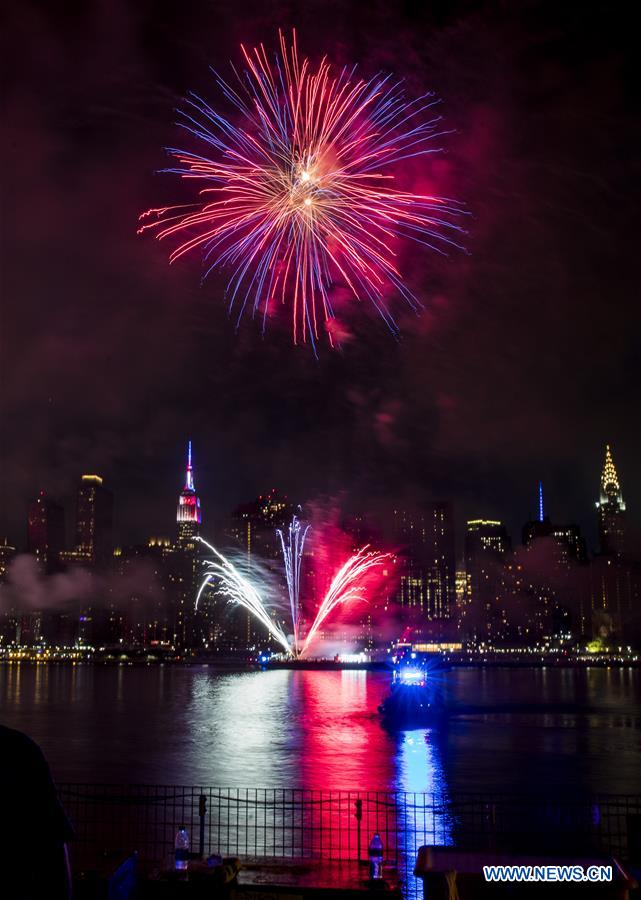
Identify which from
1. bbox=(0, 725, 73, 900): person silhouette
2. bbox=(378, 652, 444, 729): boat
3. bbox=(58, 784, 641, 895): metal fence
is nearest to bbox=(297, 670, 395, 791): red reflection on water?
bbox=(378, 652, 444, 729): boat

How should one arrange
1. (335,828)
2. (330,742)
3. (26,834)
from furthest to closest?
(330,742)
(335,828)
(26,834)

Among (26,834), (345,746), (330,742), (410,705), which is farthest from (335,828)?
(410,705)

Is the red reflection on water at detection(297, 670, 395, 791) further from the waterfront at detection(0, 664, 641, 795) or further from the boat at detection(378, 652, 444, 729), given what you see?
the boat at detection(378, 652, 444, 729)

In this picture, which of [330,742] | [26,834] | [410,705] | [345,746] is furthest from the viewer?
[410,705]

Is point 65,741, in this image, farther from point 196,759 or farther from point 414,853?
point 414,853

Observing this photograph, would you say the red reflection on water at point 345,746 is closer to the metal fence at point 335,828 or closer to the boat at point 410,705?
the boat at point 410,705

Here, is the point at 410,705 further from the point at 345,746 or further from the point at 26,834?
the point at 26,834

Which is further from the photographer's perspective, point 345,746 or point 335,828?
point 345,746

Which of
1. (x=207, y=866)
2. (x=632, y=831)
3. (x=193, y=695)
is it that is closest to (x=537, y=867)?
(x=207, y=866)
